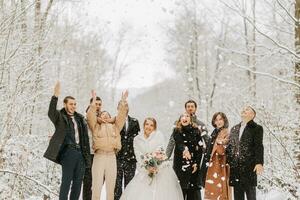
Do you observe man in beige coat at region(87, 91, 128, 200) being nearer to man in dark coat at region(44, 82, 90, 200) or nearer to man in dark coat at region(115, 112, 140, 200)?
man in dark coat at region(115, 112, 140, 200)

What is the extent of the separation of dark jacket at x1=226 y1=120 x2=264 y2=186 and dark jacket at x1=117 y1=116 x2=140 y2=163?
189 centimetres

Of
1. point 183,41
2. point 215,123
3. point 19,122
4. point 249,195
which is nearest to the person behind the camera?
point 249,195

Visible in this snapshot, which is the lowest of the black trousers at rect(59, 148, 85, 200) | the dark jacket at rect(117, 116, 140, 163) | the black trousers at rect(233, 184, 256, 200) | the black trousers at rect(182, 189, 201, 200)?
the black trousers at rect(182, 189, 201, 200)

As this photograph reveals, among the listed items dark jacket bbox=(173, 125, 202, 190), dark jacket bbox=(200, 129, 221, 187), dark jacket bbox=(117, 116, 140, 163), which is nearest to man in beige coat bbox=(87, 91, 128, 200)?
dark jacket bbox=(117, 116, 140, 163)

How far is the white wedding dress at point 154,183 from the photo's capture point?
8.24 m

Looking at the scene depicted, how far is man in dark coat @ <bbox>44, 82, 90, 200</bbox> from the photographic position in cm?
737

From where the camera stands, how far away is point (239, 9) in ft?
28.5

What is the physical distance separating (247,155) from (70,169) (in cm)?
275

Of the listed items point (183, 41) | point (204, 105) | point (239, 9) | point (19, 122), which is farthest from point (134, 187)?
point (183, 41)

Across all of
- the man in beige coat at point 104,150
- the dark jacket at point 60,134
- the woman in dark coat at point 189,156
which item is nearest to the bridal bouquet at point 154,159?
the woman in dark coat at point 189,156

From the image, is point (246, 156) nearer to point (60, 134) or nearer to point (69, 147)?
point (69, 147)

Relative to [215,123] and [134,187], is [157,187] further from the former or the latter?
[215,123]

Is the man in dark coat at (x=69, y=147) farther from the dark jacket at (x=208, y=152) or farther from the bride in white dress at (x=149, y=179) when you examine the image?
the dark jacket at (x=208, y=152)

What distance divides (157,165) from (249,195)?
1679 millimetres
